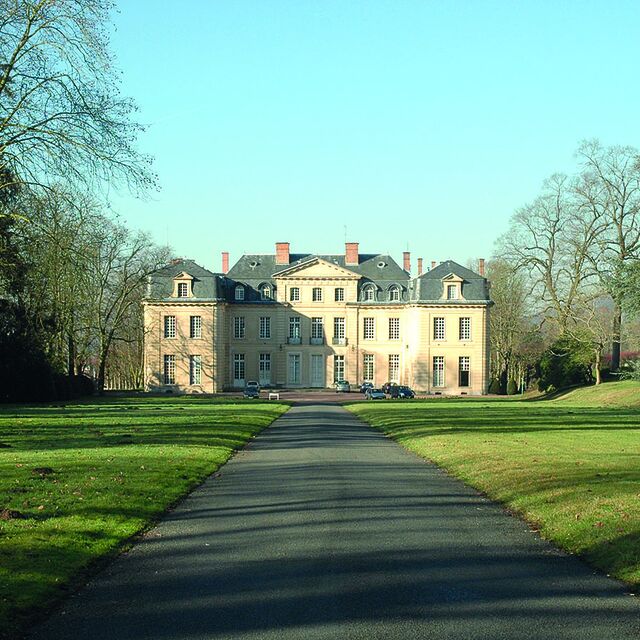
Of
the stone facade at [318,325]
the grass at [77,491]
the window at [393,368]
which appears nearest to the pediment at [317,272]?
the stone facade at [318,325]

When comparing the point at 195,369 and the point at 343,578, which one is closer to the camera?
the point at 343,578

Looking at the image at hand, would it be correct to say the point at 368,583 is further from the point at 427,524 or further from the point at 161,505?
the point at 161,505

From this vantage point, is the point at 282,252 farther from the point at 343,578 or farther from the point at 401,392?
the point at 343,578

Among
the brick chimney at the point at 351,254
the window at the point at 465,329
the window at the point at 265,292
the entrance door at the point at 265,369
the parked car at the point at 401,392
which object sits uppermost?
the brick chimney at the point at 351,254

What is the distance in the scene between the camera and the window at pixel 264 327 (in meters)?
87.4

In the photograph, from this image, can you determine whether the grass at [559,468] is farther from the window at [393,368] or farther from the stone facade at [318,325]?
the window at [393,368]

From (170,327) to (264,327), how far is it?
10.0 meters

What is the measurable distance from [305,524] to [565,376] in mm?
56544

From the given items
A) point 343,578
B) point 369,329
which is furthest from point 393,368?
point 343,578

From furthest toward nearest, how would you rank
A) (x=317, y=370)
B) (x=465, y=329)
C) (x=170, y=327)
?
(x=317, y=370), (x=465, y=329), (x=170, y=327)

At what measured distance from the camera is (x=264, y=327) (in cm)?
8744

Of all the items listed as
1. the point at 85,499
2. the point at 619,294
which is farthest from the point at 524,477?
the point at 619,294

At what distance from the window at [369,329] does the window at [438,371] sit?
7.64m

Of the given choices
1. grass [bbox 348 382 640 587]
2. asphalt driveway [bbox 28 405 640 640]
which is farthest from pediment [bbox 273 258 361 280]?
asphalt driveway [bbox 28 405 640 640]
